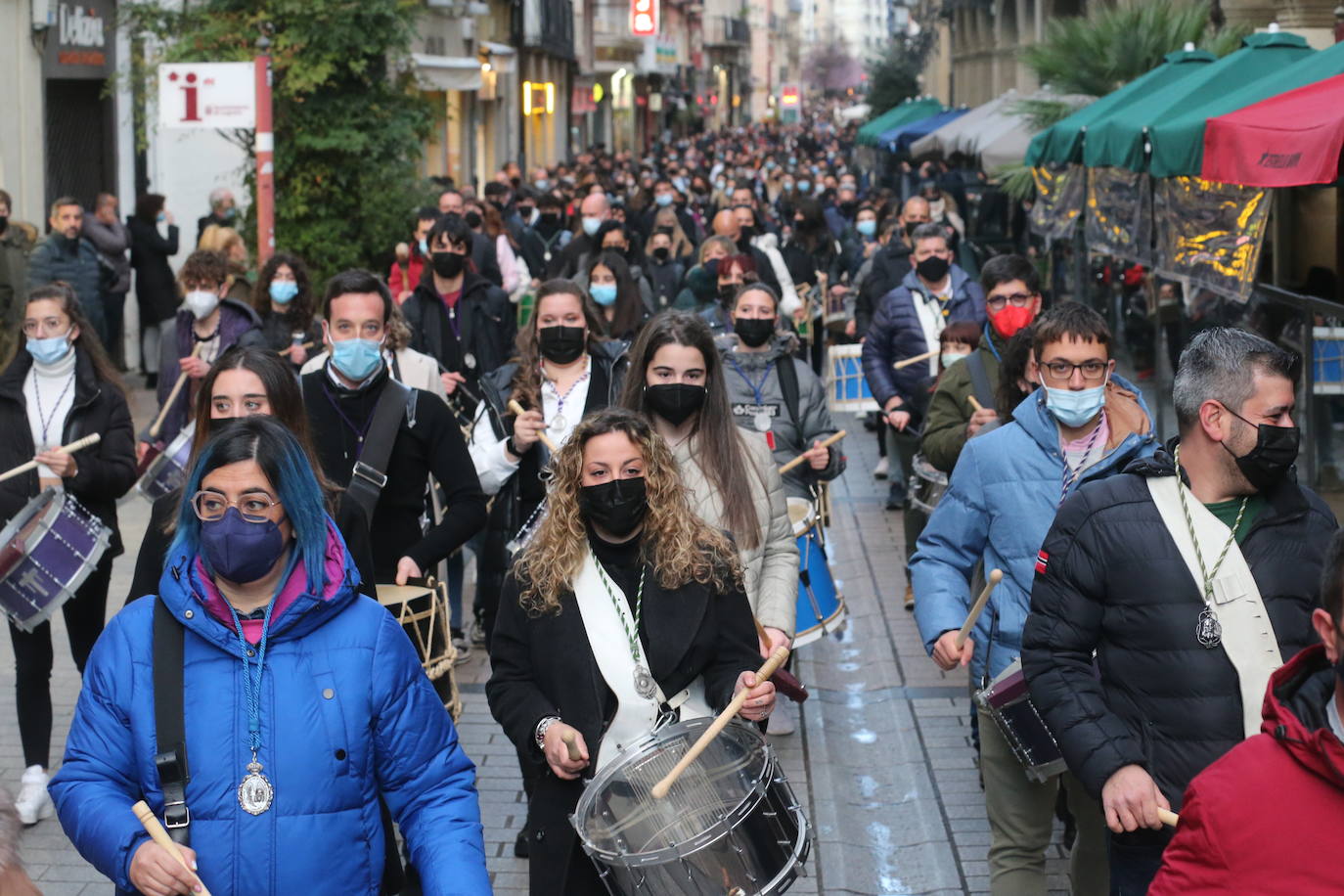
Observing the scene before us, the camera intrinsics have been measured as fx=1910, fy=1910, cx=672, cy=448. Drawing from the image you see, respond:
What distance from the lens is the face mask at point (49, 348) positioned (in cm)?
672

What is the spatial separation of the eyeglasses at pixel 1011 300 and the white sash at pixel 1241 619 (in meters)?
3.92

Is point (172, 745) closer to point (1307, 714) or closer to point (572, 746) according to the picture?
point (572, 746)

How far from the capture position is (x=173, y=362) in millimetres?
8906

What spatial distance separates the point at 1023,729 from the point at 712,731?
1152mm

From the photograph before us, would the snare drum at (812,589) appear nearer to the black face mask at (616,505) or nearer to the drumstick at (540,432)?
the drumstick at (540,432)

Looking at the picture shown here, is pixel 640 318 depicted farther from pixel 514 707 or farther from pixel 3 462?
pixel 514 707

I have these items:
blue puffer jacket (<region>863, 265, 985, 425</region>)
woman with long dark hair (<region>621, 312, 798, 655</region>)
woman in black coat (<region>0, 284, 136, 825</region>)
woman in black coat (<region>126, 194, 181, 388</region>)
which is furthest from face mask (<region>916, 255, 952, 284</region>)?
woman in black coat (<region>126, 194, 181, 388</region>)

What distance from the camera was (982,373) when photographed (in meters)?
7.55

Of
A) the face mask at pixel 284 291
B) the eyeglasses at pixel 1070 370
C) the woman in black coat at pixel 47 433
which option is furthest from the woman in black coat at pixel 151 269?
the eyeglasses at pixel 1070 370

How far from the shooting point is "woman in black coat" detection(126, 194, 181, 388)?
1761 cm

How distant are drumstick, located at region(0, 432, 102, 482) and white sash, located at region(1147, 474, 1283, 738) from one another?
400cm

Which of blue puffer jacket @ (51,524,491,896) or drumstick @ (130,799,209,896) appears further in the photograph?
blue puffer jacket @ (51,524,491,896)

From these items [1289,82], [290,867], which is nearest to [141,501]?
[1289,82]

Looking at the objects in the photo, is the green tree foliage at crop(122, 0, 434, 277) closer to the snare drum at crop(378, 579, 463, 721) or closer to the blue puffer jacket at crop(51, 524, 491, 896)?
the snare drum at crop(378, 579, 463, 721)
